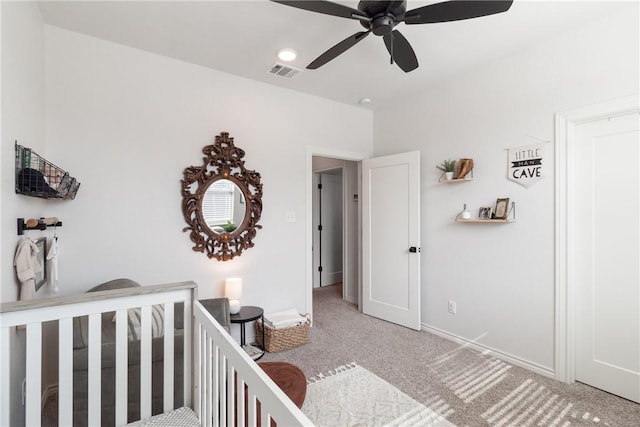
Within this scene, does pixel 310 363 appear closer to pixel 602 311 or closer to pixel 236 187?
pixel 236 187

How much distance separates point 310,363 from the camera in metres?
2.70

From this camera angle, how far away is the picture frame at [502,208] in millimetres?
2719

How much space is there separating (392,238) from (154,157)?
2.57 m

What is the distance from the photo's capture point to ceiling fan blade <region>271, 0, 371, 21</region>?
1.56m

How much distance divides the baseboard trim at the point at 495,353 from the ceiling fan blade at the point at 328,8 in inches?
113

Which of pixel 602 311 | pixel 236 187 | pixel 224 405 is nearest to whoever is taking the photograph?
pixel 224 405

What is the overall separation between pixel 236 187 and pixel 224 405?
212cm

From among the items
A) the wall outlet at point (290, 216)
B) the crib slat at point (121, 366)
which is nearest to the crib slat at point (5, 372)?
the crib slat at point (121, 366)

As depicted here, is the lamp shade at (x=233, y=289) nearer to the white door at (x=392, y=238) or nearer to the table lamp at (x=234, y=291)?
the table lamp at (x=234, y=291)

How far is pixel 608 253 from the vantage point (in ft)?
7.42

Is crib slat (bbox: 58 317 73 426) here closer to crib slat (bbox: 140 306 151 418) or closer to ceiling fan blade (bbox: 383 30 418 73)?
crib slat (bbox: 140 306 151 418)

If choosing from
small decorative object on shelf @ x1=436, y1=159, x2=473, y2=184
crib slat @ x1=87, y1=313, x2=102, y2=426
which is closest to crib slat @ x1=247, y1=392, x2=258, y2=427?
crib slat @ x1=87, y1=313, x2=102, y2=426

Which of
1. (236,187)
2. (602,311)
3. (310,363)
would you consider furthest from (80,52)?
(602,311)

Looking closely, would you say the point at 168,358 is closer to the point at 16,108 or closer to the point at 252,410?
the point at 252,410
